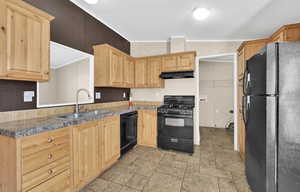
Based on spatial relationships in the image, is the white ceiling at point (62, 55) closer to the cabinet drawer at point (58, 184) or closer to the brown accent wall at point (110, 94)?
the brown accent wall at point (110, 94)

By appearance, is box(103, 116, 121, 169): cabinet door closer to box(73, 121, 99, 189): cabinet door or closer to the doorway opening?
box(73, 121, 99, 189): cabinet door

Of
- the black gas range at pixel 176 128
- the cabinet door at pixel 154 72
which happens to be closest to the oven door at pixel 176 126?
the black gas range at pixel 176 128

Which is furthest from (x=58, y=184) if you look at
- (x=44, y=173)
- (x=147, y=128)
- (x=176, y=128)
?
(x=176, y=128)

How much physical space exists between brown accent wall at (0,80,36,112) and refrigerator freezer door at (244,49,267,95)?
2694mm

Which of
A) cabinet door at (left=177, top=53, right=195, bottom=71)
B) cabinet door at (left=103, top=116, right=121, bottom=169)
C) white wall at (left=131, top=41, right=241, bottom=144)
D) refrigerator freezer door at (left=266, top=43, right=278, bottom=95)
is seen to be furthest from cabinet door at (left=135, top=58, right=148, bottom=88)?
refrigerator freezer door at (left=266, top=43, right=278, bottom=95)

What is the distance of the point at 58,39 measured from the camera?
6.67 ft

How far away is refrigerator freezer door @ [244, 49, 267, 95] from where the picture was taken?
1.40 meters

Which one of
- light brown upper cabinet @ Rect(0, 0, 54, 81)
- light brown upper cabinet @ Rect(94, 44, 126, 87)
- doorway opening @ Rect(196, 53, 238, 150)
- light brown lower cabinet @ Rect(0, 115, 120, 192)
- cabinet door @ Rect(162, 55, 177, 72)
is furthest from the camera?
doorway opening @ Rect(196, 53, 238, 150)

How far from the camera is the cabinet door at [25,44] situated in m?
Answer: 1.28

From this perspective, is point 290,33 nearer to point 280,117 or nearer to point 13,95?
point 280,117

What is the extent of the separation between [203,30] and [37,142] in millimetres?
3505

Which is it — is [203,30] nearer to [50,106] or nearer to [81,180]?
[50,106]

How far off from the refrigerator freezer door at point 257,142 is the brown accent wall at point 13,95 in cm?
269

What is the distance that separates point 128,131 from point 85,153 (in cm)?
116
